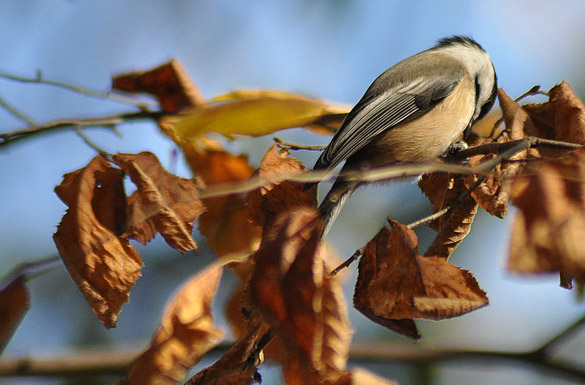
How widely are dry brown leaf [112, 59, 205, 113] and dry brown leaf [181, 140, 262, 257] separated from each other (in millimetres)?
125

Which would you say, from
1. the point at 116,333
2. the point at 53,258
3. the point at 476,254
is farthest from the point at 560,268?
the point at 476,254

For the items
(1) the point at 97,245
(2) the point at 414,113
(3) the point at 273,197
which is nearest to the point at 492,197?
(3) the point at 273,197

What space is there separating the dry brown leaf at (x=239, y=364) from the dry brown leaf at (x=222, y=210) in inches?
24.3

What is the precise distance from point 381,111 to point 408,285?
3.89ft

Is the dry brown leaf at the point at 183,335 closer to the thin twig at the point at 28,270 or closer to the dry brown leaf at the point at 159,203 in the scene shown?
the dry brown leaf at the point at 159,203

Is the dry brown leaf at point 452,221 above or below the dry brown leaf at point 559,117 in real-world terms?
below

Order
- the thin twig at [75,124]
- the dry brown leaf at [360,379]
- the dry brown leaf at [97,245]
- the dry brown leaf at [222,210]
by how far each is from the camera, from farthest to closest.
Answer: the dry brown leaf at [222,210] → the thin twig at [75,124] → the dry brown leaf at [97,245] → the dry brown leaf at [360,379]

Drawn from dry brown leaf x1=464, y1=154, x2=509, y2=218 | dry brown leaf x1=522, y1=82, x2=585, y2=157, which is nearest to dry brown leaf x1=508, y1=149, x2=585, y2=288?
dry brown leaf x1=464, y1=154, x2=509, y2=218

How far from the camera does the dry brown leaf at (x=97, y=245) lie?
51.1 inches

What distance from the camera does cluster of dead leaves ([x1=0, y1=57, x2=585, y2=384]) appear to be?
3.46ft

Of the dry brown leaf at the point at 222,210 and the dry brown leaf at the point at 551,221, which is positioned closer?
the dry brown leaf at the point at 551,221

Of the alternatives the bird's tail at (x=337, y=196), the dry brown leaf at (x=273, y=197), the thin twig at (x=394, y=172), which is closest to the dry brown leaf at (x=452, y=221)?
the thin twig at (x=394, y=172)

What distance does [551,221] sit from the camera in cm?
102

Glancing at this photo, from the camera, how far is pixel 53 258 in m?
1.30
